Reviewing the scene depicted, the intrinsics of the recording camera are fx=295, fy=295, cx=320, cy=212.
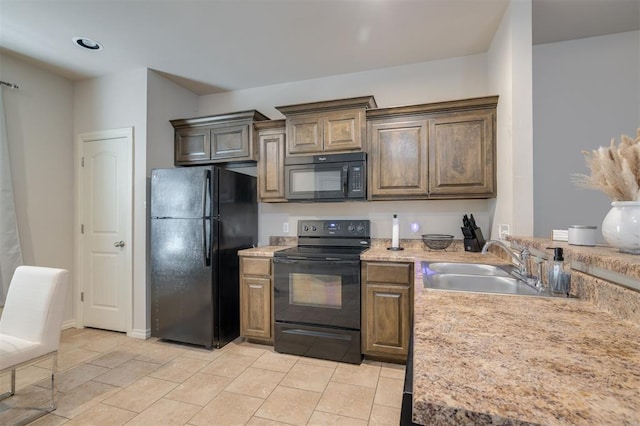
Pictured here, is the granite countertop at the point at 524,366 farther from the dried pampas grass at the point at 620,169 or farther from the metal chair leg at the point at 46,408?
the metal chair leg at the point at 46,408

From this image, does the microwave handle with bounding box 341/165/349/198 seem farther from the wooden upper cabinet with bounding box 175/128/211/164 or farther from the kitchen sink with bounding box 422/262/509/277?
the wooden upper cabinet with bounding box 175/128/211/164

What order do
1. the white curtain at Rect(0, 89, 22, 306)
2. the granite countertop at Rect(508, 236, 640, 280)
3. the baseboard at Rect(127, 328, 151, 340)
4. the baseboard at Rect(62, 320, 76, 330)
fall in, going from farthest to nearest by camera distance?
the baseboard at Rect(62, 320, 76, 330) → the baseboard at Rect(127, 328, 151, 340) → the white curtain at Rect(0, 89, 22, 306) → the granite countertop at Rect(508, 236, 640, 280)

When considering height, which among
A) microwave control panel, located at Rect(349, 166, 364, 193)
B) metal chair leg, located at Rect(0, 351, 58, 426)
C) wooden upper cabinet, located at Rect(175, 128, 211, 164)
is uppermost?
wooden upper cabinet, located at Rect(175, 128, 211, 164)

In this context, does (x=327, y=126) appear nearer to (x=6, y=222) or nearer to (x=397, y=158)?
(x=397, y=158)

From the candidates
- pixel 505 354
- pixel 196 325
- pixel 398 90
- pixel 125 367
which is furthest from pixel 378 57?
pixel 125 367

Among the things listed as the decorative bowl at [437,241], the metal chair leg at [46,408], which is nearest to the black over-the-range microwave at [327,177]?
the decorative bowl at [437,241]

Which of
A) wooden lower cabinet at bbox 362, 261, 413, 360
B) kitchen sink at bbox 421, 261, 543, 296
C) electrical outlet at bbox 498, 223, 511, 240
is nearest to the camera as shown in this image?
kitchen sink at bbox 421, 261, 543, 296

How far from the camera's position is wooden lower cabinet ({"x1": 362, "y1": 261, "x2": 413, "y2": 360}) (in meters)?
2.33

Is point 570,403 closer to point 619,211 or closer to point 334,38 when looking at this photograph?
point 619,211

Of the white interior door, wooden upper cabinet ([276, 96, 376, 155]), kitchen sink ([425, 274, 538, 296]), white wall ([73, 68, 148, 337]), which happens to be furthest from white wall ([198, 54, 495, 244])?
the white interior door

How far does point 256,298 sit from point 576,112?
3.27 m

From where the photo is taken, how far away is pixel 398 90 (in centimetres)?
302

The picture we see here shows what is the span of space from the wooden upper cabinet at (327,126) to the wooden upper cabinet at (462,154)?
2.09 feet

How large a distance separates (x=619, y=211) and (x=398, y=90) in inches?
91.8
